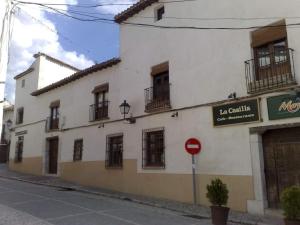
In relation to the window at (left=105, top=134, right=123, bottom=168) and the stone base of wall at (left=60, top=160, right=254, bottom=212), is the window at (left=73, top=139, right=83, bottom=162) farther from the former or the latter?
the window at (left=105, top=134, right=123, bottom=168)

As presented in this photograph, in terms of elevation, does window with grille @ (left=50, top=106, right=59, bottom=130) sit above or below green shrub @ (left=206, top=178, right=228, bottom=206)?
above

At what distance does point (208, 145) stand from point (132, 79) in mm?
4953

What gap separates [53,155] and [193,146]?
11464mm

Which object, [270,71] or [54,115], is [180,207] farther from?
[54,115]

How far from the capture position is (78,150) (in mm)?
16953

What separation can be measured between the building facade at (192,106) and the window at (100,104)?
0.17ft

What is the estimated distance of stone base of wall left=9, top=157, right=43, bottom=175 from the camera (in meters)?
Answer: 20.1

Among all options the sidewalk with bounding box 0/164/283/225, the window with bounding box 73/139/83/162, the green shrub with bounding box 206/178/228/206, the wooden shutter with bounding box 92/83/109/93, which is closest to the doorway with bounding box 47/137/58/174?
the window with bounding box 73/139/83/162

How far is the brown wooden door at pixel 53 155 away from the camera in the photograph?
19.2 m

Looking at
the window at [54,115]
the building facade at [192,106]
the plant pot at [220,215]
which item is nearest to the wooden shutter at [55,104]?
the window at [54,115]

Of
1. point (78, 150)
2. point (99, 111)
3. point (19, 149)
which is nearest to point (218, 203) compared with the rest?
point (99, 111)

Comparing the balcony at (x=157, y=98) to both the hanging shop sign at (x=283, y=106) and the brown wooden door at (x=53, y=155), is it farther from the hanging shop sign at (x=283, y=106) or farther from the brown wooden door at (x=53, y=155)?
the brown wooden door at (x=53, y=155)

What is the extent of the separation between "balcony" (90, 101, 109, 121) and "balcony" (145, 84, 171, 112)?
2.95 metres

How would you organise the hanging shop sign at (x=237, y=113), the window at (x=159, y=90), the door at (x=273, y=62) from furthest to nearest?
the window at (x=159, y=90), the hanging shop sign at (x=237, y=113), the door at (x=273, y=62)
